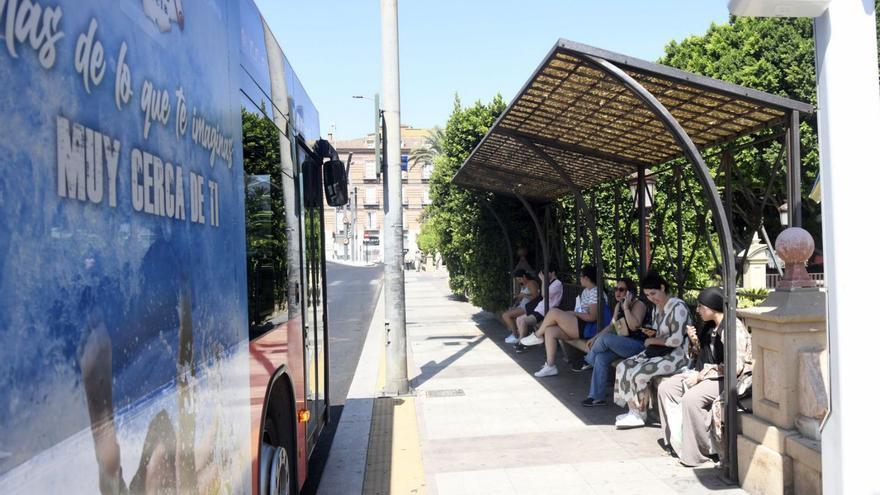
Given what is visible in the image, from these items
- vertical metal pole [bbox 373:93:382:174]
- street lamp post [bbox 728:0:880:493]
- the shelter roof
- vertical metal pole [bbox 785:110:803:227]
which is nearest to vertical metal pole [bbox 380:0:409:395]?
vertical metal pole [bbox 373:93:382:174]

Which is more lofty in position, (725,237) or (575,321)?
(725,237)

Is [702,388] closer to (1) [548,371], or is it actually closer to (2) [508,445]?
(2) [508,445]

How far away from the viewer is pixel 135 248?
6.56ft

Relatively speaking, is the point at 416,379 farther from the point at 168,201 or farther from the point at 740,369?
the point at 168,201

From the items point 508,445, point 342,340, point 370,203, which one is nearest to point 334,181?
point 508,445

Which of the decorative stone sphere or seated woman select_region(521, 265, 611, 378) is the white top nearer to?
seated woman select_region(521, 265, 611, 378)

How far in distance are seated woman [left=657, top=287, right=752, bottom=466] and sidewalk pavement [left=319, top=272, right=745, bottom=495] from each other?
0.55 feet

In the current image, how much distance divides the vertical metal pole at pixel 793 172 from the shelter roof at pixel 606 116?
131 mm

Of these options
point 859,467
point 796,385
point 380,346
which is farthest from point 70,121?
Answer: point 380,346

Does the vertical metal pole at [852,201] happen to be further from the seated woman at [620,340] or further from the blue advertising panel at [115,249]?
the seated woman at [620,340]

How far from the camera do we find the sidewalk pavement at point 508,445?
17.5 ft

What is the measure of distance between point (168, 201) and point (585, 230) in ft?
33.3

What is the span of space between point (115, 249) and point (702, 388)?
4657 millimetres

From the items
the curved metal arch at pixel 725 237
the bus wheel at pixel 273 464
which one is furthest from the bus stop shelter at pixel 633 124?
the bus wheel at pixel 273 464
